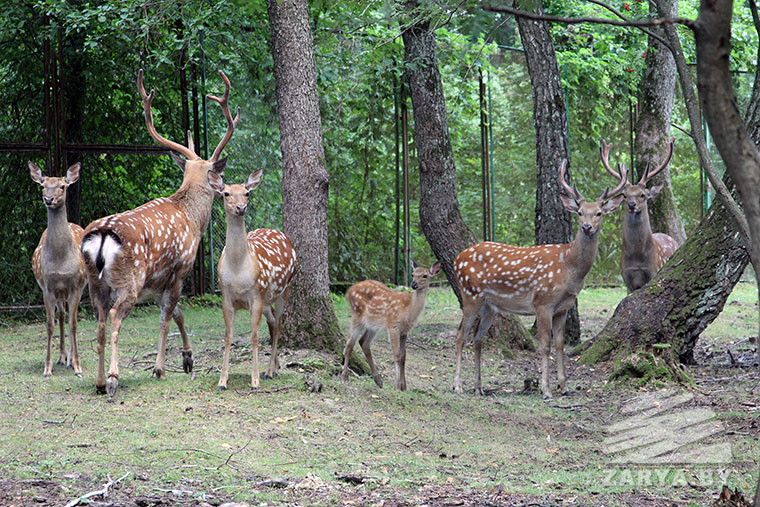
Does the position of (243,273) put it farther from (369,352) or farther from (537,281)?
(537,281)

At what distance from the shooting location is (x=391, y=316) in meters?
7.32

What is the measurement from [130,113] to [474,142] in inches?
285

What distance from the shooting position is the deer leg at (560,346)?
25.0 ft

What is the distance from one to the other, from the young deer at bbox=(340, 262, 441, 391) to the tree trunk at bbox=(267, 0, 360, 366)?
0.85 ft

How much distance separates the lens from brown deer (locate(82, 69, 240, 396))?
5.98 meters

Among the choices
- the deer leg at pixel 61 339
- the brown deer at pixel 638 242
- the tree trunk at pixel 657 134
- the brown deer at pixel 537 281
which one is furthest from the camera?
the tree trunk at pixel 657 134

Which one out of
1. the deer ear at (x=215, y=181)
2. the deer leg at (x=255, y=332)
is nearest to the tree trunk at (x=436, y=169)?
the deer ear at (x=215, y=181)

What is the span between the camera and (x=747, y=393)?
7133 millimetres

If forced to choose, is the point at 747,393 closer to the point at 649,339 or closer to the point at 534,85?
the point at 649,339

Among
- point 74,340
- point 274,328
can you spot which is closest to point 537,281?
point 274,328

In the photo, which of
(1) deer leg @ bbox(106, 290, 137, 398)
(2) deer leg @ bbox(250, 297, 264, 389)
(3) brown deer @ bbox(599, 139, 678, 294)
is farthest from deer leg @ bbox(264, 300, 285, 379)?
(3) brown deer @ bbox(599, 139, 678, 294)

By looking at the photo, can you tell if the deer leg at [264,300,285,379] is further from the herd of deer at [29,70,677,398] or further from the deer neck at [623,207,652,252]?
the deer neck at [623,207,652,252]

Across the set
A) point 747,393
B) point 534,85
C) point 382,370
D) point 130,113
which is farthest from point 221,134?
point 747,393

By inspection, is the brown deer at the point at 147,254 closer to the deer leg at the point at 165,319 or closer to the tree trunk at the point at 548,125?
the deer leg at the point at 165,319
